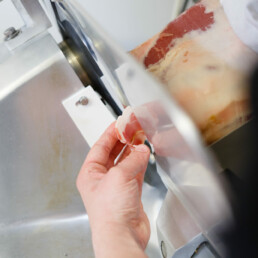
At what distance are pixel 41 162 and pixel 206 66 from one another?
55 cm

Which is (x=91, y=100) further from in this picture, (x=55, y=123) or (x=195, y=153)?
(x=195, y=153)

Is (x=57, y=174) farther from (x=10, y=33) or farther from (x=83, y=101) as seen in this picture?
(x=10, y=33)

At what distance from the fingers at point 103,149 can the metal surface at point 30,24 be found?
0.53 m

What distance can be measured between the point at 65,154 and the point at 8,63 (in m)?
0.39

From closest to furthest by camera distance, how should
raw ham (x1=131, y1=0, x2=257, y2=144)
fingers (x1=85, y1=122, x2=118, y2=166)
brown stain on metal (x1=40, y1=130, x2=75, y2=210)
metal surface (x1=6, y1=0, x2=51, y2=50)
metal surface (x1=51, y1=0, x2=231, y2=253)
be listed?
metal surface (x1=51, y1=0, x2=231, y2=253), raw ham (x1=131, y1=0, x2=257, y2=144), fingers (x1=85, y1=122, x2=118, y2=166), brown stain on metal (x1=40, y1=130, x2=75, y2=210), metal surface (x1=6, y1=0, x2=51, y2=50)

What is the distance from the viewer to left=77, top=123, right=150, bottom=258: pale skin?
0.54m

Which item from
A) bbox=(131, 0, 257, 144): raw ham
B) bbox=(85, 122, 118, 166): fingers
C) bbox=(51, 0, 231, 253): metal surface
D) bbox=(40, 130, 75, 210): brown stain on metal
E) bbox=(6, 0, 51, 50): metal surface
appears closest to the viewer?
bbox=(51, 0, 231, 253): metal surface

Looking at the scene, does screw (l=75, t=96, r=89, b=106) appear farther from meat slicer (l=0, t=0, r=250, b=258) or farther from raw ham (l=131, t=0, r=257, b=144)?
raw ham (l=131, t=0, r=257, b=144)

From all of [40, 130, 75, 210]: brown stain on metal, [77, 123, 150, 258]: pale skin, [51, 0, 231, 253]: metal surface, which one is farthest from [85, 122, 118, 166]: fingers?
[51, 0, 231, 253]: metal surface

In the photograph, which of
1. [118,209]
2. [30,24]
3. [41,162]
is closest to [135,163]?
[118,209]

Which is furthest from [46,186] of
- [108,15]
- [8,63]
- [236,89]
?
[108,15]

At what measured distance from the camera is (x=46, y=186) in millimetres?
793

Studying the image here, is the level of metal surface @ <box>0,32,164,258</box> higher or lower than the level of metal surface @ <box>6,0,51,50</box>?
lower

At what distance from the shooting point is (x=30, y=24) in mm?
971
